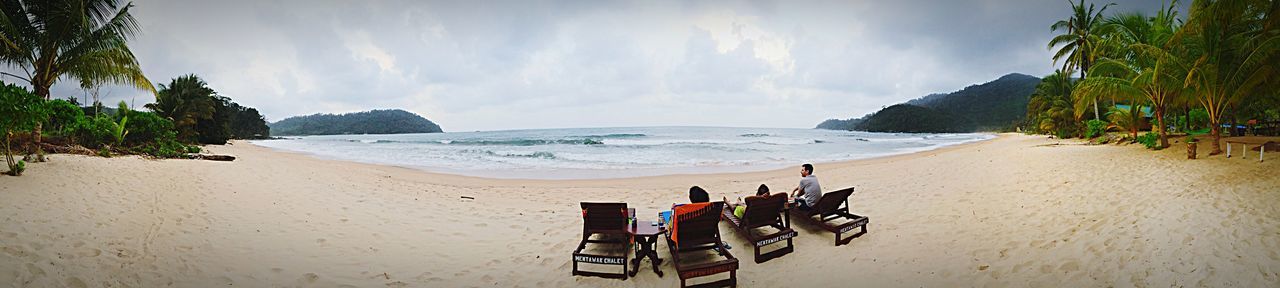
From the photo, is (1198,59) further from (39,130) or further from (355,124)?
(355,124)

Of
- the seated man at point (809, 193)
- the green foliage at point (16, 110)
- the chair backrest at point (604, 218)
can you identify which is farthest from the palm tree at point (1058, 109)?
the green foliage at point (16, 110)

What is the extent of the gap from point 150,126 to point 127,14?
5792mm

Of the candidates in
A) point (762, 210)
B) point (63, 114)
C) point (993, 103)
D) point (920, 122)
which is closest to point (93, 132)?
point (63, 114)

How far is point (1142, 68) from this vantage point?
11312 millimetres

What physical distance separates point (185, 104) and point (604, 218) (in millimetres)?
36831

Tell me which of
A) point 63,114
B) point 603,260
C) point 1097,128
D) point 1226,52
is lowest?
point 603,260

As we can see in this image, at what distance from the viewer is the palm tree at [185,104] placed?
2659 centimetres

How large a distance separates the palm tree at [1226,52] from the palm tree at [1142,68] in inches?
14.9

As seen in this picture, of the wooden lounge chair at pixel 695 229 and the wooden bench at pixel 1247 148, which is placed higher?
the wooden bench at pixel 1247 148

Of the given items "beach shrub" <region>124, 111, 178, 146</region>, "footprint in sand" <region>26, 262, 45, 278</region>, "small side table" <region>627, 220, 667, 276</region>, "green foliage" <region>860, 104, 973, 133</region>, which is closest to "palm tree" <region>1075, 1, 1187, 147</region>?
"small side table" <region>627, 220, 667, 276</region>

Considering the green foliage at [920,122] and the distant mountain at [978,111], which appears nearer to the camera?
the distant mountain at [978,111]

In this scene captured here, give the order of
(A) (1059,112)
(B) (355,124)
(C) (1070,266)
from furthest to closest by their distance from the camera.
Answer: (B) (355,124), (A) (1059,112), (C) (1070,266)

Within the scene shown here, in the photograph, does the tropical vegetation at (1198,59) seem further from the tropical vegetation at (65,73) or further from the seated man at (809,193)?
the tropical vegetation at (65,73)

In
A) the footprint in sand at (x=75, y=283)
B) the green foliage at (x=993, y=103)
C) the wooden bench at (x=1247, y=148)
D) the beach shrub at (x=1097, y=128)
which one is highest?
the green foliage at (x=993, y=103)
